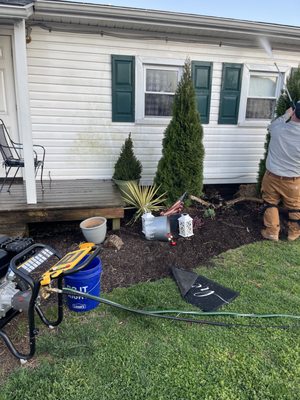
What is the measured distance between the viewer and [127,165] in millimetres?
5004

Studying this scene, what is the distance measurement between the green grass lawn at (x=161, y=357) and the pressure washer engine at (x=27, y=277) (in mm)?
208

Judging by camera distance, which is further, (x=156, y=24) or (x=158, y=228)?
(x=156, y=24)

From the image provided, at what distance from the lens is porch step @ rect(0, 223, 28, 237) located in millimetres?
3775

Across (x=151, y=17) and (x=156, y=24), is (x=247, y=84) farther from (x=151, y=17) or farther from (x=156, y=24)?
(x=151, y=17)

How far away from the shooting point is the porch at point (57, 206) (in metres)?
3.80

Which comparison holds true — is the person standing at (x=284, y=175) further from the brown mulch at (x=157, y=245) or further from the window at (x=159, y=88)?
the window at (x=159, y=88)

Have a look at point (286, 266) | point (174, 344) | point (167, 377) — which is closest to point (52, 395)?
point (167, 377)

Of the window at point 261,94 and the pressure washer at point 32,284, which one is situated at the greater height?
the window at point 261,94

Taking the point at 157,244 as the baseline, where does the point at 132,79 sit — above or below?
above

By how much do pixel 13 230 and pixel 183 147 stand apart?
2.68 meters

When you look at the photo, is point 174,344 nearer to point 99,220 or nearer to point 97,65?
point 99,220

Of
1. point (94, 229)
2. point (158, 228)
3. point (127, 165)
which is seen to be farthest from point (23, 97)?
point (158, 228)

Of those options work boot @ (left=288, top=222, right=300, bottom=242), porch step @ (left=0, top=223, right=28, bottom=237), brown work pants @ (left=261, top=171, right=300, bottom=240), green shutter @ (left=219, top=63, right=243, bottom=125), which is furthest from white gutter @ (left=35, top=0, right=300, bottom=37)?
work boot @ (left=288, top=222, right=300, bottom=242)

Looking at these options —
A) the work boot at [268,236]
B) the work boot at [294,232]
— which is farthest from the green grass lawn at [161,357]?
the work boot at [294,232]
